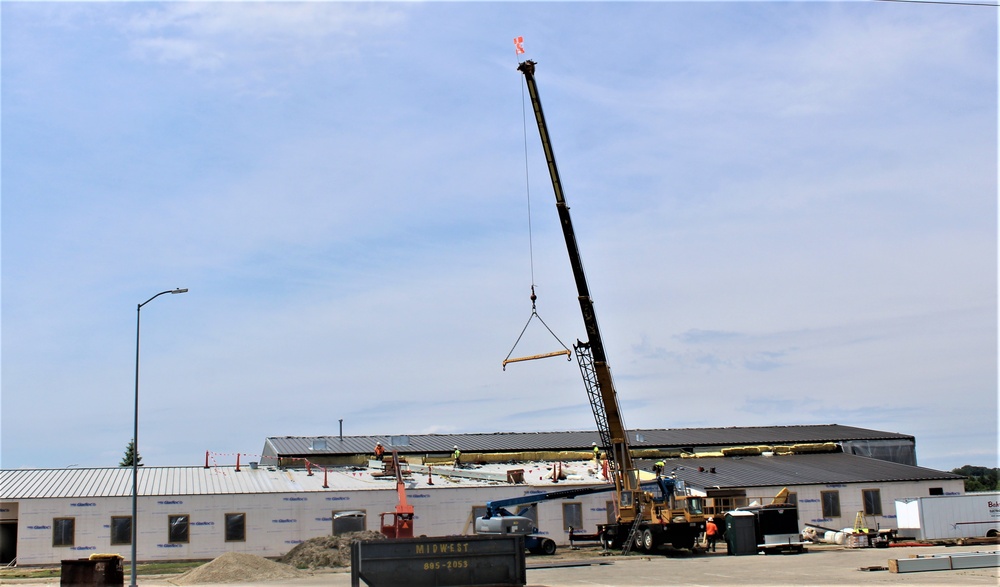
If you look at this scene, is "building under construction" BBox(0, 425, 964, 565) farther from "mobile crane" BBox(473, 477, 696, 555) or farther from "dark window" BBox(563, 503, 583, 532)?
"mobile crane" BBox(473, 477, 696, 555)

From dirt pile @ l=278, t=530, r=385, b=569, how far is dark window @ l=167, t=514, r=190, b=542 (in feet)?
21.3

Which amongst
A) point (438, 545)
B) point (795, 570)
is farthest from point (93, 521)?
point (795, 570)

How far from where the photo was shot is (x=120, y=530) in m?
48.5

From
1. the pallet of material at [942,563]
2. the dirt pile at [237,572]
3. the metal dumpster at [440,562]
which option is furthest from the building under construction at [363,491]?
the metal dumpster at [440,562]

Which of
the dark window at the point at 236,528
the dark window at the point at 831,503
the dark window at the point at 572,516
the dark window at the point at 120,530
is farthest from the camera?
the dark window at the point at 831,503

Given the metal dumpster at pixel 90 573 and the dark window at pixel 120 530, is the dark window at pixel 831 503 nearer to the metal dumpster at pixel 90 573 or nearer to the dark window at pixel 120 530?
the dark window at pixel 120 530

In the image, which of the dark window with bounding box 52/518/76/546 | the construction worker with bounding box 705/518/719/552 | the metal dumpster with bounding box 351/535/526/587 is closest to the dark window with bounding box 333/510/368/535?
the dark window with bounding box 52/518/76/546

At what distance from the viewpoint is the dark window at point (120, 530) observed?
4822 cm

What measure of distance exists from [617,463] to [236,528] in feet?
66.2

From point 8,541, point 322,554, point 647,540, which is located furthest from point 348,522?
point 8,541

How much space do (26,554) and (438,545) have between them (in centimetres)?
3020

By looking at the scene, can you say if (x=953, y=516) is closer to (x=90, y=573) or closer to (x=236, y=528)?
(x=236, y=528)

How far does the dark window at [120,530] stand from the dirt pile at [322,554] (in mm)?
8734

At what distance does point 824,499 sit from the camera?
58.2m
